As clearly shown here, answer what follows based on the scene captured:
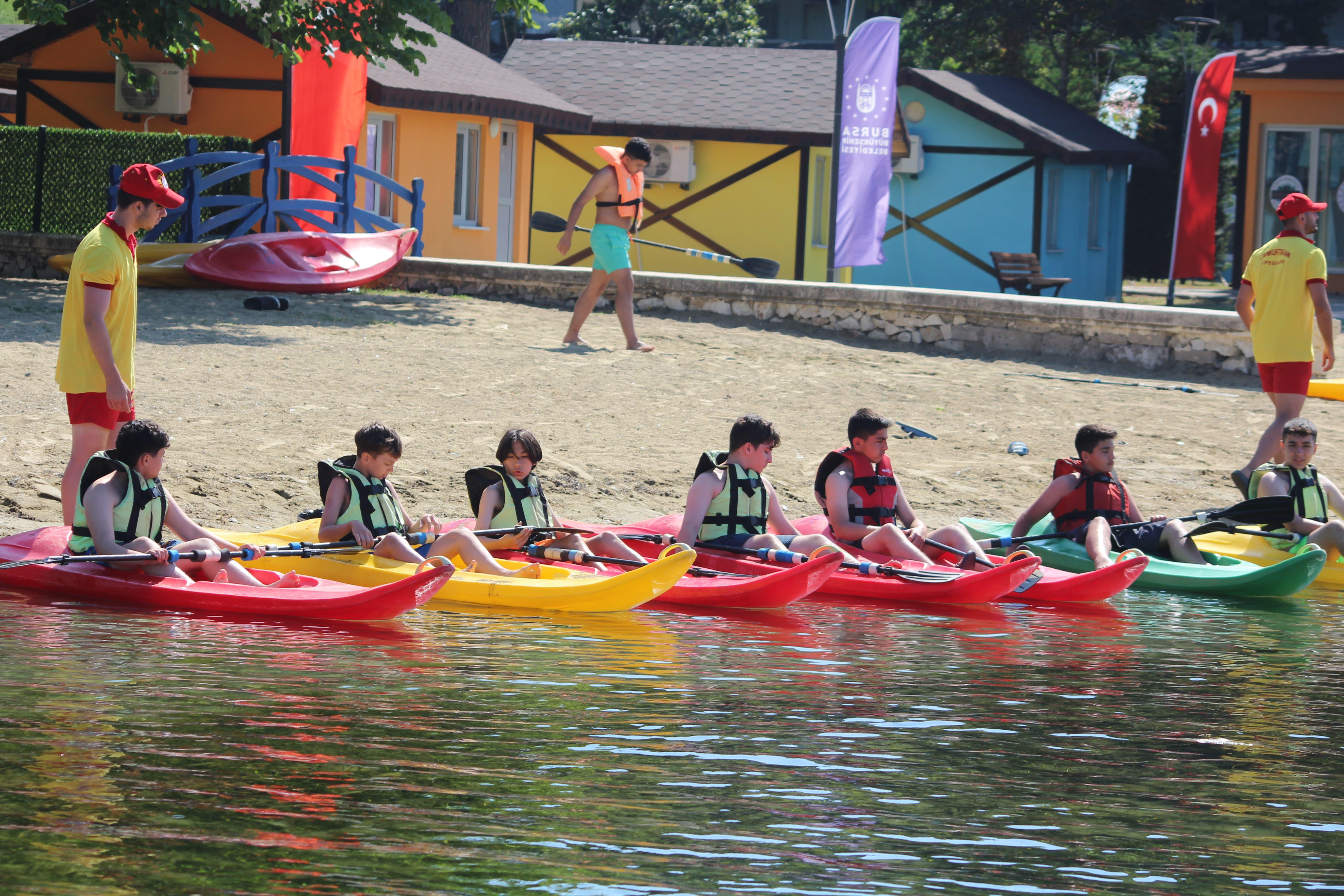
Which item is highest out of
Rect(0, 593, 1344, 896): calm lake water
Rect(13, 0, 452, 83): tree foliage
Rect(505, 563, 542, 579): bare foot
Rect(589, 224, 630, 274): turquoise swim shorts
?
Rect(13, 0, 452, 83): tree foliage

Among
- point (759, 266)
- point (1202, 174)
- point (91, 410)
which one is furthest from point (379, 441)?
point (1202, 174)

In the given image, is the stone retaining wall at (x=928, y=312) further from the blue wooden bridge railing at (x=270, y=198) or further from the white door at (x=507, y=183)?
the white door at (x=507, y=183)

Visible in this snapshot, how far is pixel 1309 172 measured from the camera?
2538 centimetres

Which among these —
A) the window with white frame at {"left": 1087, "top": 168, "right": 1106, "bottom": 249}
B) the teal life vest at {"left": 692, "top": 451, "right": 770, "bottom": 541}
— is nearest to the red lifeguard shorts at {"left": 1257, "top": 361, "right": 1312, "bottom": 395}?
the teal life vest at {"left": 692, "top": 451, "right": 770, "bottom": 541}

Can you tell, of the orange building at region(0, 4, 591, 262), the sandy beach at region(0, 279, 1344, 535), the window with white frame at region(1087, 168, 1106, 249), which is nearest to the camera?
the sandy beach at region(0, 279, 1344, 535)

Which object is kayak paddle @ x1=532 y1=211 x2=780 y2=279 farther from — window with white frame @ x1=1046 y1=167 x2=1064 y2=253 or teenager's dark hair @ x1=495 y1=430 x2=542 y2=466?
window with white frame @ x1=1046 y1=167 x2=1064 y2=253

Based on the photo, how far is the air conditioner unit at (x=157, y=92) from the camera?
64.5 feet

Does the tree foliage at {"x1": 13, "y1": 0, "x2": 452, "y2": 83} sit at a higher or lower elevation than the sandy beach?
higher

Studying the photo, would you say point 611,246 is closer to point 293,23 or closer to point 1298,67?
point 293,23

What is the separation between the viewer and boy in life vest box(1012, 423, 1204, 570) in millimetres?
9469

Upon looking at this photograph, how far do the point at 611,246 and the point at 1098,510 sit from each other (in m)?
5.95

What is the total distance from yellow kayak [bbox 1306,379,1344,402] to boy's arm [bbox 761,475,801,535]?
7.13m

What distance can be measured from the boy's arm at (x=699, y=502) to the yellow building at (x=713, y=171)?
15.9 meters

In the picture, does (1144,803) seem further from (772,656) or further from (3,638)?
(3,638)
